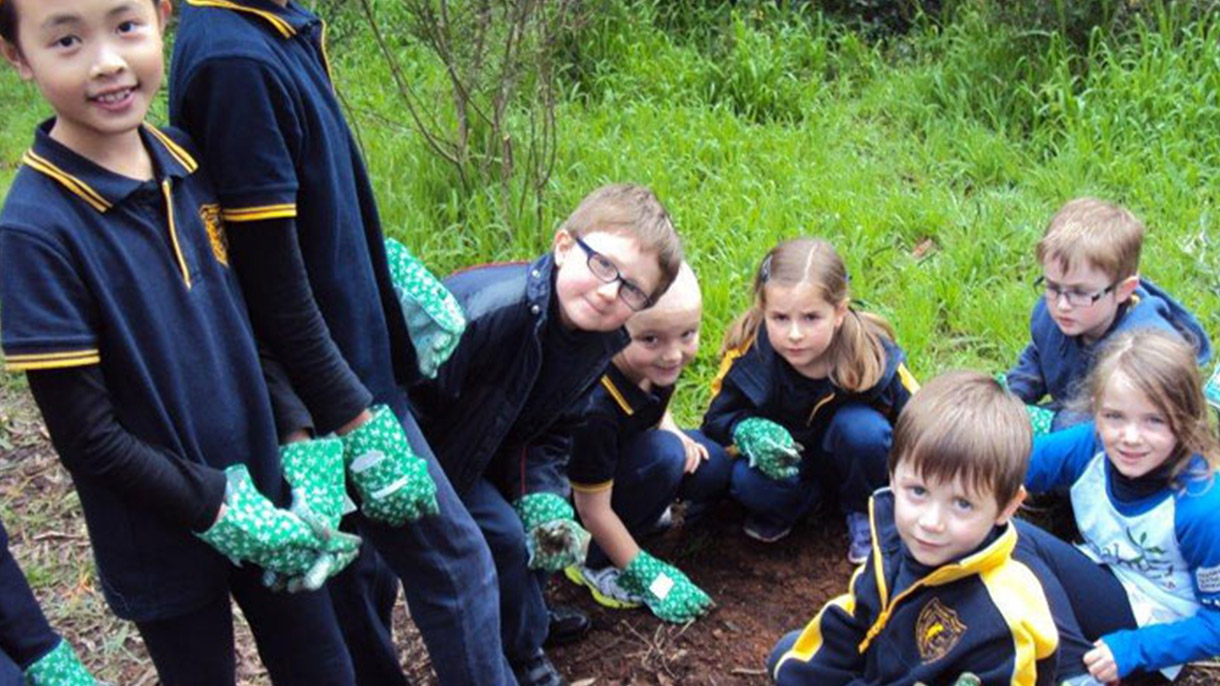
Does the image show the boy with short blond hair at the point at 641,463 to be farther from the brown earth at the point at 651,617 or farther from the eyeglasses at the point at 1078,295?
the eyeglasses at the point at 1078,295

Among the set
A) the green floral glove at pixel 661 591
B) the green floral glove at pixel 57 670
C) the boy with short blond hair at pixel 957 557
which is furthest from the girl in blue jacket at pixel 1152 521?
the green floral glove at pixel 57 670

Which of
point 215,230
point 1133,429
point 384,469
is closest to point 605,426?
point 384,469

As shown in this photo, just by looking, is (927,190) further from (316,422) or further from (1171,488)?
(316,422)

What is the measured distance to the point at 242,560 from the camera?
6.69ft

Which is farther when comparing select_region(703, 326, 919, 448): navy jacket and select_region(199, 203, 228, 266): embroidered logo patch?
select_region(703, 326, 919, 448): navy jacket

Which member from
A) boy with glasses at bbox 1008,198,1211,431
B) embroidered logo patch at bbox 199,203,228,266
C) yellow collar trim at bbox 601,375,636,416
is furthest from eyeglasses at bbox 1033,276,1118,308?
embroidered logo patch at bbox 199,203,228,266

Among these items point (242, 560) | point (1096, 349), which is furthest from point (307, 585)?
point (1096, 349)

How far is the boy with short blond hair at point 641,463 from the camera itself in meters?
3.00

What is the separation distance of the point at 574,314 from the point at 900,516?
724mm

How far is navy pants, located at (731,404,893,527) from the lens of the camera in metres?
3.25

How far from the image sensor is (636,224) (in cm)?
251

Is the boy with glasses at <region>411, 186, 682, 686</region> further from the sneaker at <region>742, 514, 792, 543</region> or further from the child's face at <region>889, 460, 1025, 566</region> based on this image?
the sneaker at <region>742, 514, 792, 543</region>

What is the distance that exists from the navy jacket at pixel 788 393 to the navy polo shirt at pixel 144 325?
1539 millimetres

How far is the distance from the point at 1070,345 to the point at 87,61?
2.52 metres
